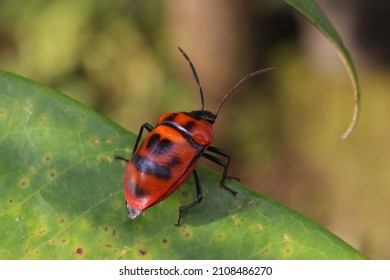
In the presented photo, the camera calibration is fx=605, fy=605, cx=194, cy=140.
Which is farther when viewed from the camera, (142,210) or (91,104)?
(91,104)

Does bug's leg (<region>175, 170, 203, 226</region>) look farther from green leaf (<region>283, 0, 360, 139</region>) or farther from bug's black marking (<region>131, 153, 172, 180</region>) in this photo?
green leaf (<region>283, 0, 360, 139</region>)

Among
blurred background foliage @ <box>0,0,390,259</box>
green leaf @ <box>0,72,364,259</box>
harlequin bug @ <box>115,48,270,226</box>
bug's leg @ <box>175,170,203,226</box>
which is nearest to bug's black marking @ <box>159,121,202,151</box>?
harlequin bug @ <box>115,48,270,226</box>

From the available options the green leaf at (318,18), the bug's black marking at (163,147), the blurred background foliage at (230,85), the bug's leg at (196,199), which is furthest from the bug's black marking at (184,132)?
the blurred background foliage at (230,85)

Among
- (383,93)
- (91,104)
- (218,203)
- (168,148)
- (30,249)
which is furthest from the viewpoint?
(383,93)

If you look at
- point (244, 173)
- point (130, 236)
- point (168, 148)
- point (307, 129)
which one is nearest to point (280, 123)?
point (307, 129)

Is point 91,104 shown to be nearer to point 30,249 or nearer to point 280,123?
point 280,123

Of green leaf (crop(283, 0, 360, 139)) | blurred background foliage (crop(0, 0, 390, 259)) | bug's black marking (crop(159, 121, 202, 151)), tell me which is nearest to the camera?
green leaf (crop(283, 0, 360, 139))

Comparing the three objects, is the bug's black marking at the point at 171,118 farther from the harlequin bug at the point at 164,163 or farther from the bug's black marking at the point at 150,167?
the bug's black marking at the point at 150,167

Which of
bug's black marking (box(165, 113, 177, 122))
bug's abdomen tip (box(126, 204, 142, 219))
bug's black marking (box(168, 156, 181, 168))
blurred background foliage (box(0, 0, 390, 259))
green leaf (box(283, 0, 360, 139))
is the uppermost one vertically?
green leaf (box(283, 0, 360, 139))
